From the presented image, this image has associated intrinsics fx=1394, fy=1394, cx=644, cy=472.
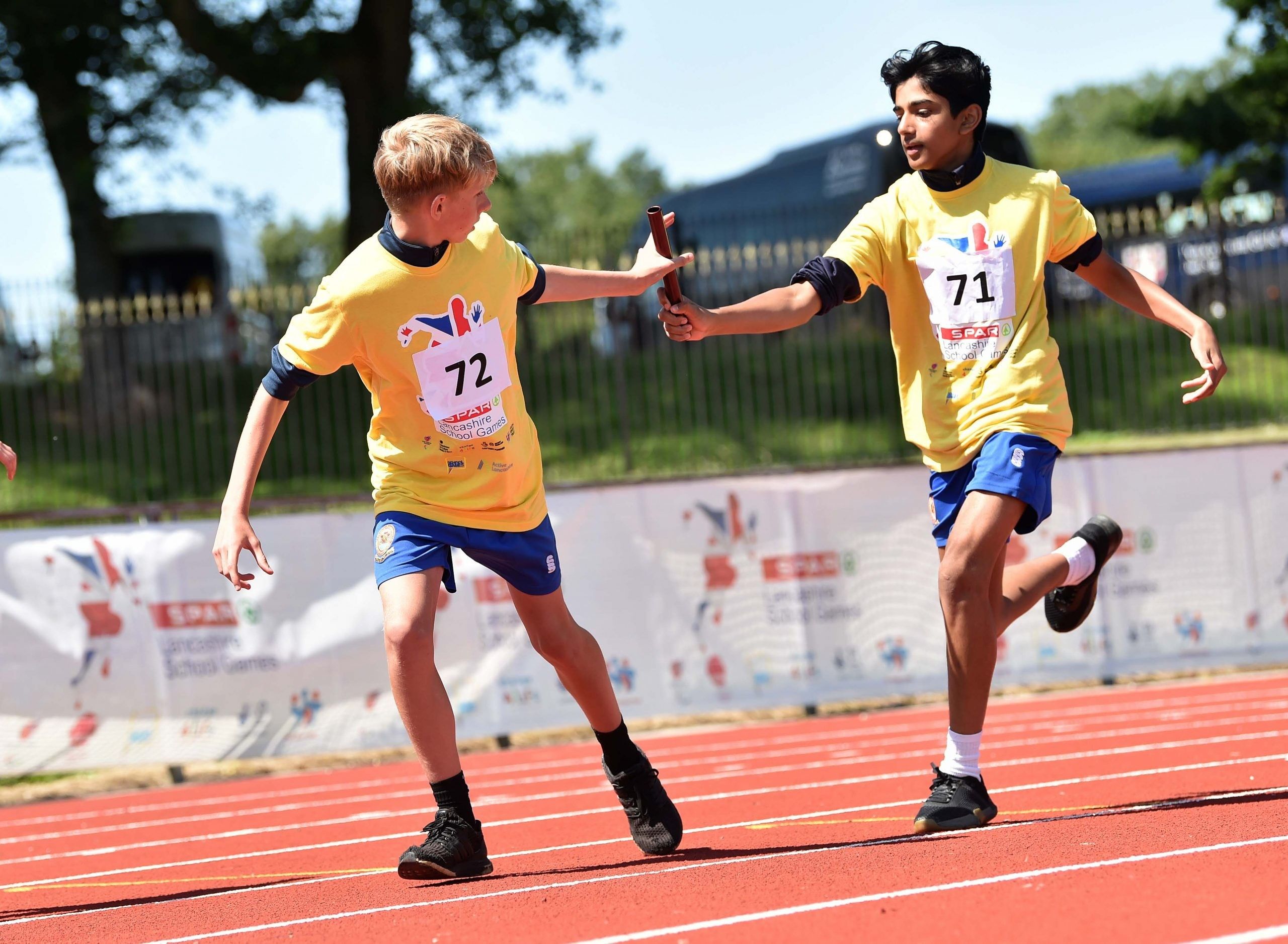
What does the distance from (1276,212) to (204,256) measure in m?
16.0

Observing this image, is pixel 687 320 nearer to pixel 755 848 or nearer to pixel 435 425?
pixel 435 425

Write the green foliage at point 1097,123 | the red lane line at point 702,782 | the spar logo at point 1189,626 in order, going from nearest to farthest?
1. the red lane line at point 702,782
2. the spar logo at point 1189,626
3. the green foliage at point 1097,123

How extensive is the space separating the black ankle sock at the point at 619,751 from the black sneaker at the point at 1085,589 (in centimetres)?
186

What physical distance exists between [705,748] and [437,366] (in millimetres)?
4791

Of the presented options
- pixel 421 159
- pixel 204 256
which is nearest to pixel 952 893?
pixel 421 159

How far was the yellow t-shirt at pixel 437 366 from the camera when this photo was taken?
13.0ft

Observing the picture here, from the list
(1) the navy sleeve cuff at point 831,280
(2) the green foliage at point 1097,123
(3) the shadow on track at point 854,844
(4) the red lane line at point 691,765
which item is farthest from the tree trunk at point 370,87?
(2) the green foliage at point 1097,123

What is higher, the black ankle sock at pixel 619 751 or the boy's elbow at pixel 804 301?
the boy's elbow at pixel 804 301

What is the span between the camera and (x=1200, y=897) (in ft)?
10.5

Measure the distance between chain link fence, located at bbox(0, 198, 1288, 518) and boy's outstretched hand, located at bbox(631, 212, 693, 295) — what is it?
10.5 metres

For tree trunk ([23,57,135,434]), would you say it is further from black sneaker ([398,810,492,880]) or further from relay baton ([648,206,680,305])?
black sneaker ([398,810,492,880])

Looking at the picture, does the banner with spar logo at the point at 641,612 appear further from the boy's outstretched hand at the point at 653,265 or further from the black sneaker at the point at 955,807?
the black sneaker at the point at 955,807

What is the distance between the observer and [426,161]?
3.86 meters

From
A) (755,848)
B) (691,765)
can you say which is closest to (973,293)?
(755,848)
